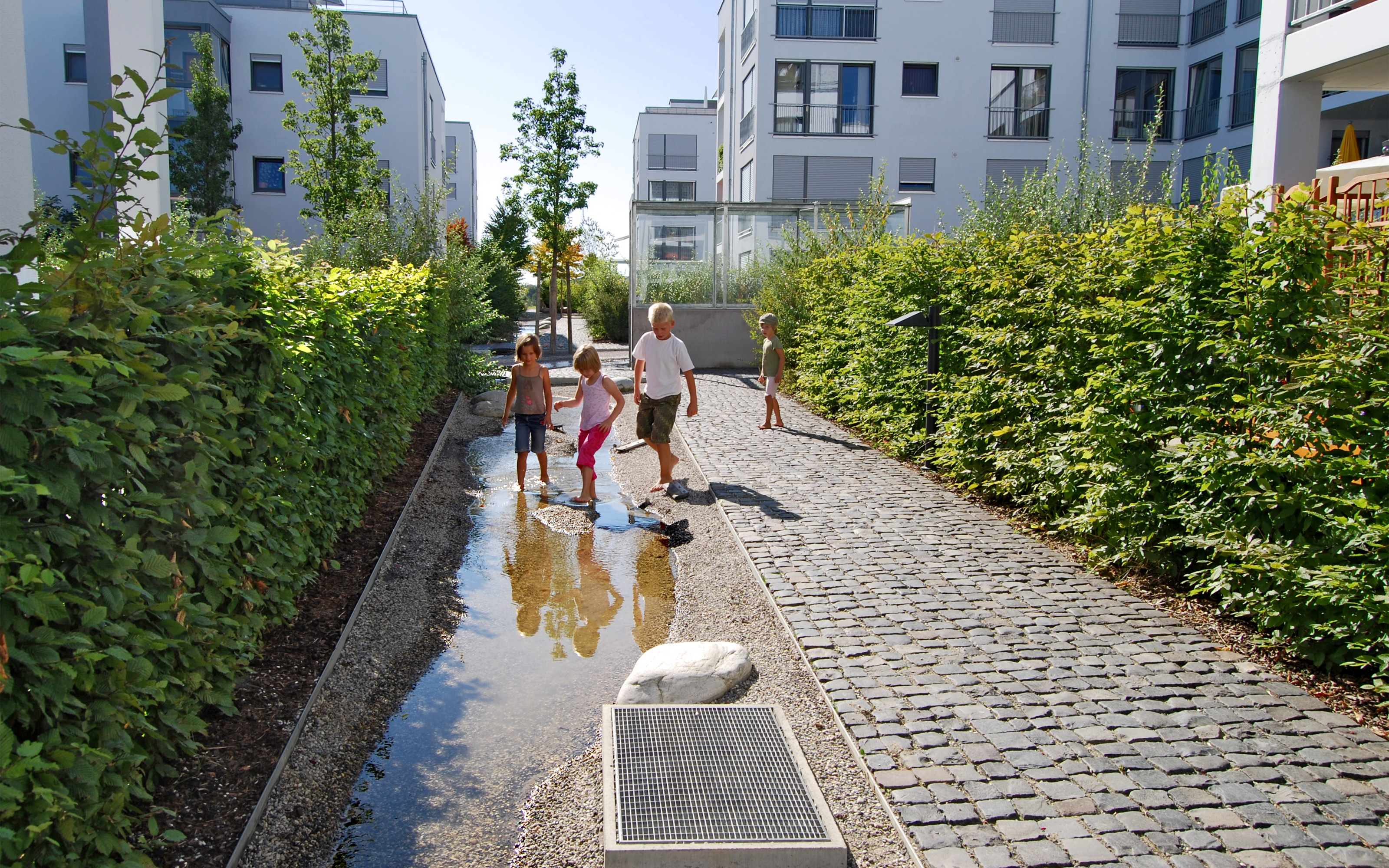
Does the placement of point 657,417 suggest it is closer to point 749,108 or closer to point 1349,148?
point 1349,148

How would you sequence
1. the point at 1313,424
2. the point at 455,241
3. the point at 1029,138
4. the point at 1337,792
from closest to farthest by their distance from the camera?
the point at 1337,792, the point at 1313,424, the point at 455,241, the point at 1029,138

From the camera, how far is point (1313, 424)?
4516 millimetres

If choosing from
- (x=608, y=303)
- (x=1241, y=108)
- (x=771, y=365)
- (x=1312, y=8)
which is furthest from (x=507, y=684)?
(x=1241, y=108)

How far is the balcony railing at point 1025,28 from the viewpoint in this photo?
109 ft

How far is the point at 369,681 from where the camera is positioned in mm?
4980

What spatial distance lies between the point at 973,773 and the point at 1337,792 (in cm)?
130

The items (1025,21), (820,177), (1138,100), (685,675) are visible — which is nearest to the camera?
(685,675)

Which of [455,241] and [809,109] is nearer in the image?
[455,241]

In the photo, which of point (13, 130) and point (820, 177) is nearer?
point (13, 130)

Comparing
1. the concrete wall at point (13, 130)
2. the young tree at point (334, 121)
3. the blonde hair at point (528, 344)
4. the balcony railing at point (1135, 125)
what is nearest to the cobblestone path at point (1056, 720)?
the blonde hair at point (528, 344)

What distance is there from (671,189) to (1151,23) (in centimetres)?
4591

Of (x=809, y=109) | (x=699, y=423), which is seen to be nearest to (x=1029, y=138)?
(x=809, y=109)

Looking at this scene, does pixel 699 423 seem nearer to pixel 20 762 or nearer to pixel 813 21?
pixel 20 762

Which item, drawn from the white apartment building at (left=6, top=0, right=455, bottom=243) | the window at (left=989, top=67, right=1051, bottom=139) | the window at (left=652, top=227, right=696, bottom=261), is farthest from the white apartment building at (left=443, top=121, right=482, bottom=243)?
the window at (left=652, top=227, right=696, bottom=261)
